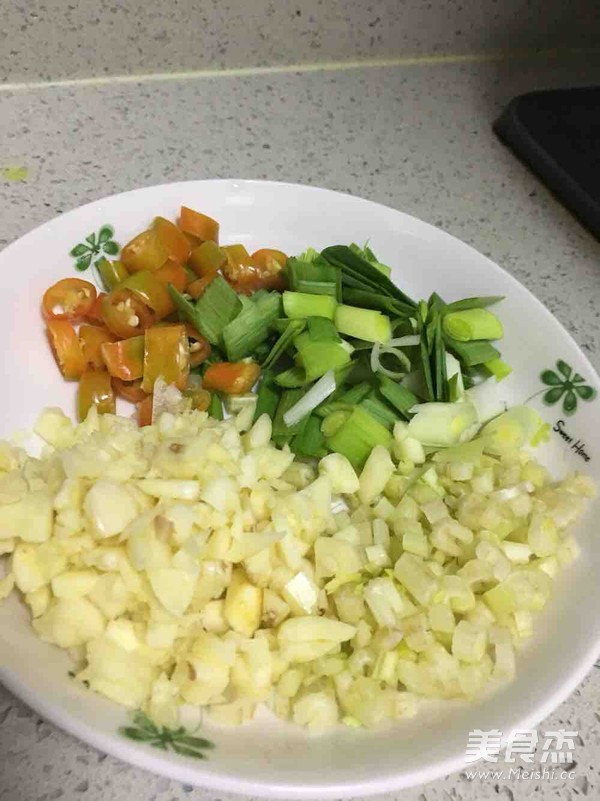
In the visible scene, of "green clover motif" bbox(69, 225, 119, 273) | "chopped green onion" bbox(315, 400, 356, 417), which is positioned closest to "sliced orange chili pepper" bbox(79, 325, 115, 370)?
"green clover motif" bbox(69, 225, 119, 273)

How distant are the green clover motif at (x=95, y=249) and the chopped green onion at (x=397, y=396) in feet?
1.55

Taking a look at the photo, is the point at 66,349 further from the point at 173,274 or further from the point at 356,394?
the point at 356,394

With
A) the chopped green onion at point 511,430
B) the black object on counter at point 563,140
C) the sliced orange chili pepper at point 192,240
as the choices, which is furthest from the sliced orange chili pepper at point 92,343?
the black object on counter at point 563,140

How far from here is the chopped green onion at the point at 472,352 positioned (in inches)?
42.5

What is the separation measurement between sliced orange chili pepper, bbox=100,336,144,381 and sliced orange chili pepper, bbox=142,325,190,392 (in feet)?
0.05

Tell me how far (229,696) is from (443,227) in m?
1.01

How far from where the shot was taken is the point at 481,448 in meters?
1.00

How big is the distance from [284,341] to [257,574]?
0.40 meters

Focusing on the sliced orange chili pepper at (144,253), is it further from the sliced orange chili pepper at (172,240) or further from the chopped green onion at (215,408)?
the chopped green onion at (215,408)

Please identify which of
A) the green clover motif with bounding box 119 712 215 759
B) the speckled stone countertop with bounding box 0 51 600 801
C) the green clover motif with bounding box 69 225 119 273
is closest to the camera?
the green clover motif with bounding box 119 712 215 759

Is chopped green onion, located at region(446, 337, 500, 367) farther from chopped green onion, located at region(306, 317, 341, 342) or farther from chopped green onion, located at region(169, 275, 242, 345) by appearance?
chopped green onion, located at region(169, 275, 242, 345)

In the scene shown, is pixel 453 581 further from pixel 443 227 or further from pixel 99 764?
pixel 443 227

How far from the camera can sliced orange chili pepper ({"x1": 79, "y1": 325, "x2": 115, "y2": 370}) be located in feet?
3.37

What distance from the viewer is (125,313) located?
1047mm
